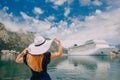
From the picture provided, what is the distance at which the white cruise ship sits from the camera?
119 ft

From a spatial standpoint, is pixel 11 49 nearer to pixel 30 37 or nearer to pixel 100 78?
pixel 30 37

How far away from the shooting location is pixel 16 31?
4891 cm

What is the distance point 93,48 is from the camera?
38.1 metres

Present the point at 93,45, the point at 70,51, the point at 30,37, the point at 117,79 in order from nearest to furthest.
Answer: the point at 117,79
the point at 93,45
the point at 70,51
the point at 30,37

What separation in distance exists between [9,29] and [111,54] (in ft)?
66.7

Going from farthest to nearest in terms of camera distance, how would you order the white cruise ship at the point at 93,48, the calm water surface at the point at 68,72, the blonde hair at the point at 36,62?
the white cruise ship at the point at 93,48 → the calm water surface at the point at 68,72 → the blonde hair at the point at 36,62

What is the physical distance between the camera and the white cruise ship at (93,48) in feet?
119

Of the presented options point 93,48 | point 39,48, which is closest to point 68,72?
point 39,48

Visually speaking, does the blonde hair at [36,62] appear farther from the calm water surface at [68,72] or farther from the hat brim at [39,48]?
the calm water surface at [68,72]

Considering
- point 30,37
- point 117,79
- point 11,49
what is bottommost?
point 117,79

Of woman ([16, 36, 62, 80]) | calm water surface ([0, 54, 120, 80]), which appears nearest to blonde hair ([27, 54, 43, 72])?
woman ([16, 36, 62, 80])

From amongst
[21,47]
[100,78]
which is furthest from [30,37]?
[100,78]

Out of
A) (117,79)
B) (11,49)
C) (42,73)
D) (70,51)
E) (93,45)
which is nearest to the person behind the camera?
(42,73)

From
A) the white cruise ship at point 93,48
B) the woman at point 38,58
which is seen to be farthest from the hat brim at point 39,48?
the white cruise ship at point 93,48
